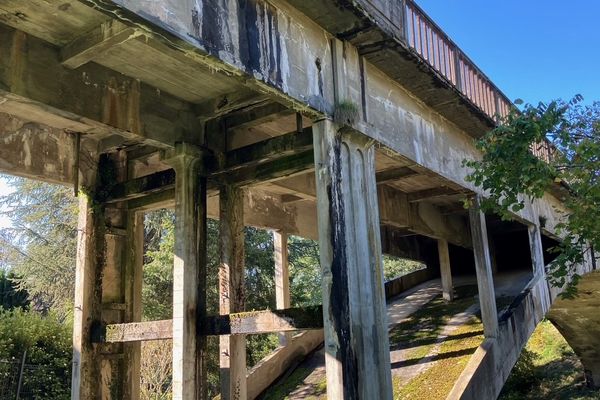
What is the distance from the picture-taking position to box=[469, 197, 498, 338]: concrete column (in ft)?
33.4

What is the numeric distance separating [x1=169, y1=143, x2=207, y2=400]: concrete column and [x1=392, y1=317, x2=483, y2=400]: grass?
360 cm

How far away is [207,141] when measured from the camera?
770 centimetres

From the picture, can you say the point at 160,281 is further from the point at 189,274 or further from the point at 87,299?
the point at 189,274

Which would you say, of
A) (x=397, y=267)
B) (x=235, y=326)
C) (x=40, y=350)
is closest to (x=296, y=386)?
(x=235, y=326)

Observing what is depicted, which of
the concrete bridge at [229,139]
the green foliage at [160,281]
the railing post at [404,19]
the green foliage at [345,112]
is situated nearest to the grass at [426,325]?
the concrete bridge at [229,139]

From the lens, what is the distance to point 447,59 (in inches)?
332

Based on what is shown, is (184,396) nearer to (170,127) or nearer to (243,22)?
(170,127)

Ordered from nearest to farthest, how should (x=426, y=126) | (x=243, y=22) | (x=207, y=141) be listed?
1. (x=243, y=22)
2. (x=207, y=141)
3. (x=426, y=126)

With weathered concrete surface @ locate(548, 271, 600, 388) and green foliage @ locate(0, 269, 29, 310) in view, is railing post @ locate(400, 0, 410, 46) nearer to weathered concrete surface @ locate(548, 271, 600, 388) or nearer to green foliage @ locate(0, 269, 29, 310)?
weathered concrete surface @ locate(548, 271, 600, 388)

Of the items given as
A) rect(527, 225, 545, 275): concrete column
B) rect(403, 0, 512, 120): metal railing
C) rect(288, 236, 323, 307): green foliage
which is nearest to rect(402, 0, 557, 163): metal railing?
rect(403, 0, 512, 120): metal railing

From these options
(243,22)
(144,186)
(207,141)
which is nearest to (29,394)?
(144,186)

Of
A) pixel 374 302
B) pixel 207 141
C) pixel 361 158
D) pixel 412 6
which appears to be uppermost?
pixel 412 6

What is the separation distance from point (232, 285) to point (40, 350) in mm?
8377

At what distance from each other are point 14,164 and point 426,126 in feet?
18.2
